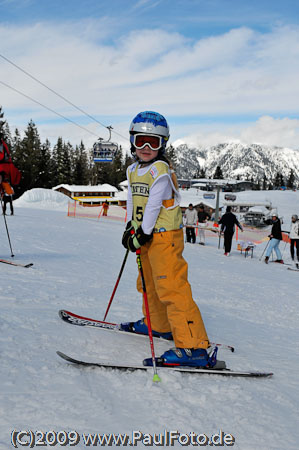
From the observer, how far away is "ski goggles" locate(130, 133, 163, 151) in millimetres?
3213

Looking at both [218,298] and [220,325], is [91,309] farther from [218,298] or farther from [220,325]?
[218,298]

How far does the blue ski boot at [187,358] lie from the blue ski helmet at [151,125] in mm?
1726

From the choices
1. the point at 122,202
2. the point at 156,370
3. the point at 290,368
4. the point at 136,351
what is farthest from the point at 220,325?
the point at 122,202

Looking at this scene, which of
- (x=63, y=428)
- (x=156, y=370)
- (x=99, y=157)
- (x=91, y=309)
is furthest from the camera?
(x=99, y=157)

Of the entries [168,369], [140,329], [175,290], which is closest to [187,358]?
[168,369]

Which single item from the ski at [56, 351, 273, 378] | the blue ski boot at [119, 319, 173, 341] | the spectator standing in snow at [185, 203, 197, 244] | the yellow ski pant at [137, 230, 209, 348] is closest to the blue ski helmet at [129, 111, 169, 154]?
the yellow ski pant at [137, 230, 209, 348]

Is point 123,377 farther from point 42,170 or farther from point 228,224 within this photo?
point 42,170

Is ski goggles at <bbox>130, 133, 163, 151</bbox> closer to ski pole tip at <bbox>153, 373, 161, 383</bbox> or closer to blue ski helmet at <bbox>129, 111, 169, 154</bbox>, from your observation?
blue ski helmet at <bbox>129, 111, 169, 154</bbox>

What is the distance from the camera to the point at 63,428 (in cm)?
186

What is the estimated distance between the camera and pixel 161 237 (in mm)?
2994

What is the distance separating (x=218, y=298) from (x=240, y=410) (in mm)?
3956

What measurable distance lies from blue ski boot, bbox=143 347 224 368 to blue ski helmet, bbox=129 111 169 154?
1726 millimetres

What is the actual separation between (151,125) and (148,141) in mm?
141

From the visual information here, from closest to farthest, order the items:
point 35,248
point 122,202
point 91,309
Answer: point 91,309 → point 35,248 → point 122,202
